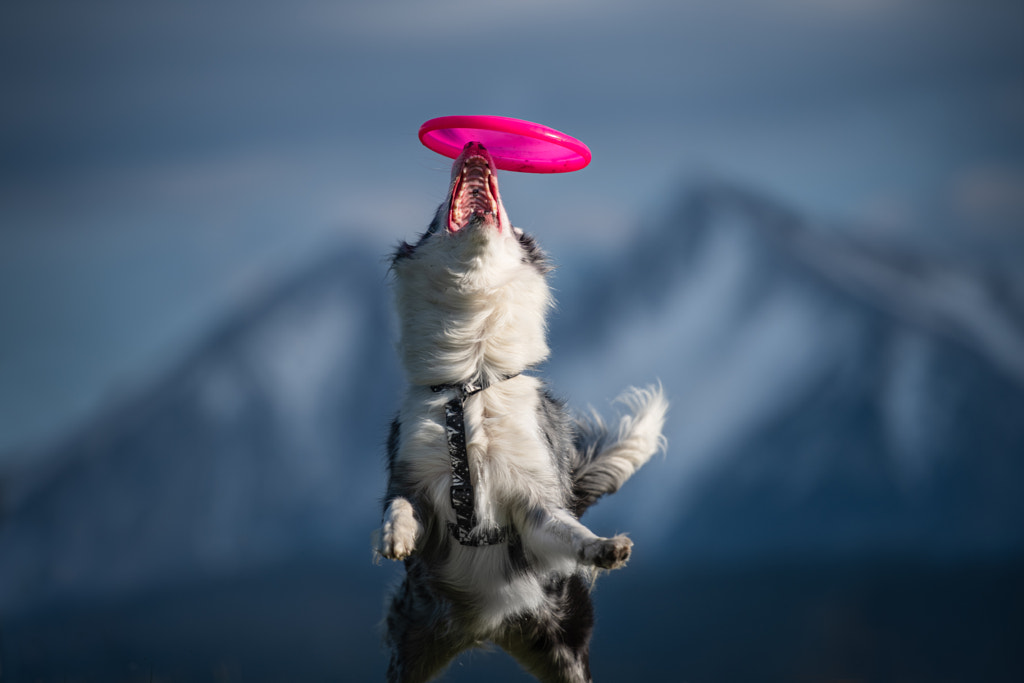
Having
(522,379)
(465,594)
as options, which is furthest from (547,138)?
(465,594)

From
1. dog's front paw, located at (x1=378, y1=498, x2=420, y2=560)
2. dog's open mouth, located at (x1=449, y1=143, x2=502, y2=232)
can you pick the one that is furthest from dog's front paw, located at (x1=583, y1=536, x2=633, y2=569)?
dog's open mouth, located at (x1=449, y1=143, x2=502, y2=232)

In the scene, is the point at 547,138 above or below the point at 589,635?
above

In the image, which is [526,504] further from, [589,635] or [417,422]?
[589,635]

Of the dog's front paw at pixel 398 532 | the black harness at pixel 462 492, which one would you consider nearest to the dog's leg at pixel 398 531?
the dog's front paw at pixel 398 532

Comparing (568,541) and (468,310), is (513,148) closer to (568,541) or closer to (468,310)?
(468,310)

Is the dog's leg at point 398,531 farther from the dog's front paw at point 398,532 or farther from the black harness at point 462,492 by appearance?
the black harness at point 462,492

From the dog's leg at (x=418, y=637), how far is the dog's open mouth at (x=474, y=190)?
1.64 m

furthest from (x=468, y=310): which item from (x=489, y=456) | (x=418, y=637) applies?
(x=418, y=637)

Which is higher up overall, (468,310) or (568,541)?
(468,310)

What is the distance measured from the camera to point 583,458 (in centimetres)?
403


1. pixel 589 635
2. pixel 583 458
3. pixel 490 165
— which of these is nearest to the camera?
pixel 490 165

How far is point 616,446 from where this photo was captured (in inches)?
163

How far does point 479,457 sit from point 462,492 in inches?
6.4

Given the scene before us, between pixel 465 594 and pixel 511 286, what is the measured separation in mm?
1386
